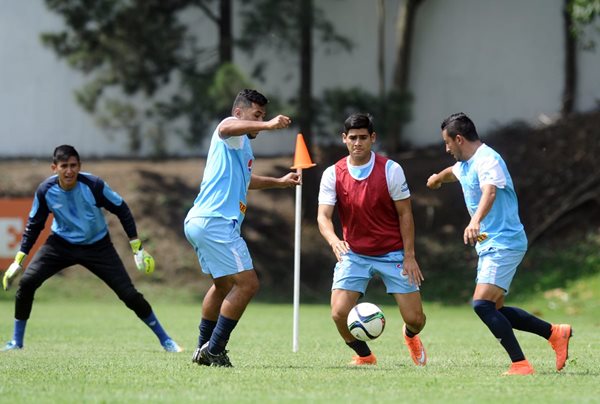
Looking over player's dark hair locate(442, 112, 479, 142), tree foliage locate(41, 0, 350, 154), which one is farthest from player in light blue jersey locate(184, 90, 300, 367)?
tree foliage locate(41, 0, 350, 154)

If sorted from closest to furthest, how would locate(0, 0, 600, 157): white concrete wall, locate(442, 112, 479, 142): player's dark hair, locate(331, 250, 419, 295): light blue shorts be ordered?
locate(442, 112, 479, 142): player's dark hair, locate(331, 250, 419, 295): light blue shorts, locate(0, 0, 600, 157): white concrete wall

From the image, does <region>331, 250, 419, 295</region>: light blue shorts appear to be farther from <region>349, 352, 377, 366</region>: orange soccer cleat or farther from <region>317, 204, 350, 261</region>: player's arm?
<region>349, 352, 377, 366</region>: orange soccer cleat

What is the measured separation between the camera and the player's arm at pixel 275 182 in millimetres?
9312

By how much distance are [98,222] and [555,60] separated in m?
17.9

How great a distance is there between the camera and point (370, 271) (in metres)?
9.27

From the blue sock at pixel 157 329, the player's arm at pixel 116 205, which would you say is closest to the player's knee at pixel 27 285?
the player's arm at pixel 116 205

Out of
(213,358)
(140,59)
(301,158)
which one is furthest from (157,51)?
(213,358)

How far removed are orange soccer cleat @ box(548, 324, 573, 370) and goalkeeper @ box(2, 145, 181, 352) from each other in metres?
4.02

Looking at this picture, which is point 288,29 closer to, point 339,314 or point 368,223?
point 368,223

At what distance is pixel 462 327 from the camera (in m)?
15.4

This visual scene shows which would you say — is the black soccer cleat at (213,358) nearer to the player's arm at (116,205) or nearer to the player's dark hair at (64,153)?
the player's arm at (116,205)

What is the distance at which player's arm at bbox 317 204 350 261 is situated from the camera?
29.4 feet

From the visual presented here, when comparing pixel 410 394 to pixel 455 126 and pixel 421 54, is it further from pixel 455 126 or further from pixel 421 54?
pixel 421 54

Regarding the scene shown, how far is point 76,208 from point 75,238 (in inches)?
12.5
